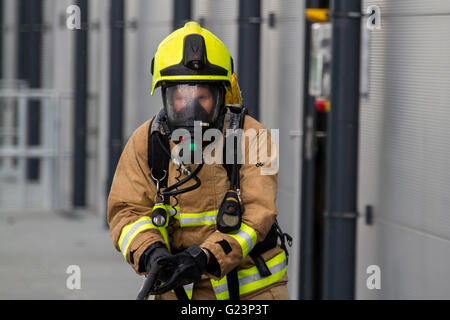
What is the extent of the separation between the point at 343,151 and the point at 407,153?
0.41m

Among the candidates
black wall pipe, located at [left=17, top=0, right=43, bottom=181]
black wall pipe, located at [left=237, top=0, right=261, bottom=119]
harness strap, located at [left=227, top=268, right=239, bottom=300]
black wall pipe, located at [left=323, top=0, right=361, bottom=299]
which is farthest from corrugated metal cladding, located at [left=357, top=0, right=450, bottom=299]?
black wall pipe, located at [left=17, top=0, right=43, bottom=181]

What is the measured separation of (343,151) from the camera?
260 inches

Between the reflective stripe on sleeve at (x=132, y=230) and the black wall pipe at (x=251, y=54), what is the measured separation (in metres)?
4.21

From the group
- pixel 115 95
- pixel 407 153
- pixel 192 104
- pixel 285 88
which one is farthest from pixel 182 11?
pixel 192 104

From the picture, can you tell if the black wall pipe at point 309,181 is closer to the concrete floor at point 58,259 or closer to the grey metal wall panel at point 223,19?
the grey metal wall panel at point 223,19

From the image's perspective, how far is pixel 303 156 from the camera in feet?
25.8

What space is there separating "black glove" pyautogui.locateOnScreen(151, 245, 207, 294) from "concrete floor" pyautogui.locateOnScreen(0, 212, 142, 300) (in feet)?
16.0

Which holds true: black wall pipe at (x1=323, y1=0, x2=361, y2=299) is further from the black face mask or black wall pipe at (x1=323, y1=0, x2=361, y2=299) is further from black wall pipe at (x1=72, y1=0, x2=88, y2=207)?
black wall pipe at (x1=72, y1=0, x2=88, y2=207)

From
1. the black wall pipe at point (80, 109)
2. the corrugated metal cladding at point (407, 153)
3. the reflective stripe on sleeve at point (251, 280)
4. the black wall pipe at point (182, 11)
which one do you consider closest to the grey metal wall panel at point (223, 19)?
the black wall pipe at point (182, 11)

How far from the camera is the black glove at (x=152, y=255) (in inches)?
159

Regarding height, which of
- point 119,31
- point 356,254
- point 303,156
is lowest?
point 356,254

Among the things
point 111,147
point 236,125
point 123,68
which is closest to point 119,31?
point 123,68
